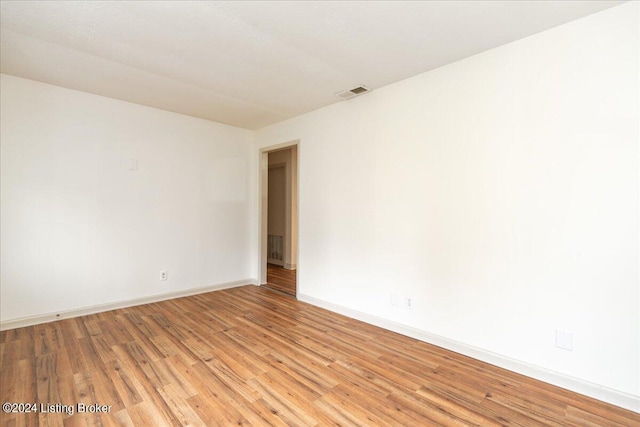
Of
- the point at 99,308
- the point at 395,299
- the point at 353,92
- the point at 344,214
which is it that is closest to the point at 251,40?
the point at 353,92

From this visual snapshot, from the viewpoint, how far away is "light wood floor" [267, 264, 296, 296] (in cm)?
450

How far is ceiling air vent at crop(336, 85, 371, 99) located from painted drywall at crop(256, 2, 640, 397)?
0.10 metres

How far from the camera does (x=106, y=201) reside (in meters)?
3.41

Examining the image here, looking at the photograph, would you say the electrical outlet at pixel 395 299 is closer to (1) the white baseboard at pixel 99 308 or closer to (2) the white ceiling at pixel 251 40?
(2) the white ceiling at pixel 251 40

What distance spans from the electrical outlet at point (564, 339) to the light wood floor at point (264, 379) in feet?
0.95

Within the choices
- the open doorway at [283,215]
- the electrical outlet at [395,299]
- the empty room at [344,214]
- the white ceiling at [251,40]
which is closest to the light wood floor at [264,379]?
the empty room at [344,214]

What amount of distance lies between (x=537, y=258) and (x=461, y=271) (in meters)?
0.54

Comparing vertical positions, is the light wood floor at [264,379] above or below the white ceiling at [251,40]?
below

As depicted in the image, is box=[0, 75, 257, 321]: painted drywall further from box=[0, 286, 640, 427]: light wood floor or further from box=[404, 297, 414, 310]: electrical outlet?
box=[404, 297, 414, 310]: electrical outlet

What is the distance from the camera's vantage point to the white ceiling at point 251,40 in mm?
1877

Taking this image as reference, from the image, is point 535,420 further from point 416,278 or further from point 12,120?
point 12,120

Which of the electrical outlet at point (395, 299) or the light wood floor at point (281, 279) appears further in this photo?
the light wood floor at point (281, 279)

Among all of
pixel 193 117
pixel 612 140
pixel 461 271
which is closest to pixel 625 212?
pixel 612 140

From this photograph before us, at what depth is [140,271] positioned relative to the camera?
368 cm
